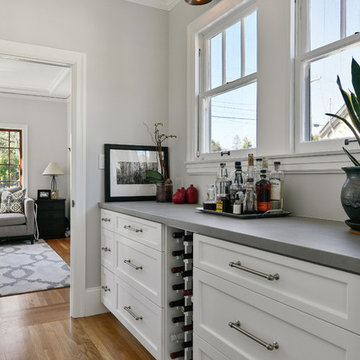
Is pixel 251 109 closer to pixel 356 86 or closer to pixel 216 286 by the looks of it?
pixel 356 86

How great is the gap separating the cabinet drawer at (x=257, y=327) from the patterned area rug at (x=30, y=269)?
2.50 m

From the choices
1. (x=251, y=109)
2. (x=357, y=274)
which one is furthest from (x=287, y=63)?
(x=357, y=274)

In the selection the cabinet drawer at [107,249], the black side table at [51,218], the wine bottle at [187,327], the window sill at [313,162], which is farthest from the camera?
the black side table at [51,218]

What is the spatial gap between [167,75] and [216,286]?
2232 millimetres

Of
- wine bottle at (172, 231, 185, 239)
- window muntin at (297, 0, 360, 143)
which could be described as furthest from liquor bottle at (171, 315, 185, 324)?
window muntin at (297, 0, 360, 143)

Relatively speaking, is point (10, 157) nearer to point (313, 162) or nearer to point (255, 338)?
point (313, 162)

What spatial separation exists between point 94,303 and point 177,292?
1.24 m

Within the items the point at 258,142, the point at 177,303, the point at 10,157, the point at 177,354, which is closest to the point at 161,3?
the point at 258,142

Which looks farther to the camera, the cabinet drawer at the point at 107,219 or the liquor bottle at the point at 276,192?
the cabinet drawer at the point at 107,219

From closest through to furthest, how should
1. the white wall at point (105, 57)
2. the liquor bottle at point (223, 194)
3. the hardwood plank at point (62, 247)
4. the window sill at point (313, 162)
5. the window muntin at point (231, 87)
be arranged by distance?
the window sill at point (313, 162)
the liquor bottle at point (223, 194)
the window muntin at point (231, 87)
the white wall at point (105, 57)
the hardwood plank at point (62, 247)

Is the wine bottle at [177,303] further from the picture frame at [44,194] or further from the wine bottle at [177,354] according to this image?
the picture frame at [44,194]

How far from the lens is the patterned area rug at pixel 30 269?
360cm

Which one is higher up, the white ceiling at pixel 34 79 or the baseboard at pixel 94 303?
the white ceiling at pixel 34 79

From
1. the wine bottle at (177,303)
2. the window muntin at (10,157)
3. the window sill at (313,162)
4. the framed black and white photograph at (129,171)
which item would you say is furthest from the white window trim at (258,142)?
the window muntin at (10,157)
